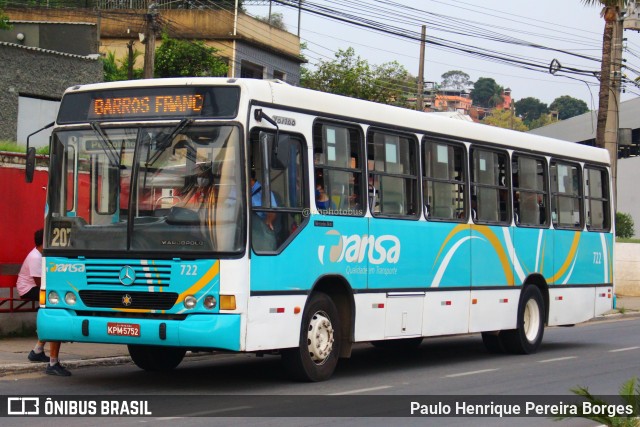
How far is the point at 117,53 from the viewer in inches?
1794

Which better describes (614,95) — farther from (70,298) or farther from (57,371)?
(70,298)

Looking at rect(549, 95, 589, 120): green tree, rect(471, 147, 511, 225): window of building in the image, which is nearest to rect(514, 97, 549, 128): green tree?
rect(549, 95, 589, 120): green tree

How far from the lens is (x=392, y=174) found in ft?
46.4

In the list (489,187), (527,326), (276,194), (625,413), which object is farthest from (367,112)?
(625,413)

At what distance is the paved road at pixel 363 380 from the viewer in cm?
1045

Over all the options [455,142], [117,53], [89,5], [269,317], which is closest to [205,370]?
[269,317]

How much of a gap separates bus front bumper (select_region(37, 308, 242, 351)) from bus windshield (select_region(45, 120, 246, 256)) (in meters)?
0.71

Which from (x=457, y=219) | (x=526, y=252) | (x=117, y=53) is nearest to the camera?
(x=457, y=219)

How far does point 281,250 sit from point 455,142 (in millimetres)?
4532

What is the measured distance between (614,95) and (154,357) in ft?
71.6

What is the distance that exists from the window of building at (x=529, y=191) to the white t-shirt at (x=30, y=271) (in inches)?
281

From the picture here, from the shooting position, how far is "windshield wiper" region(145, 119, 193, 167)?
11750 mm

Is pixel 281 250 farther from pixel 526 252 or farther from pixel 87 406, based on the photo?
pixel 526 252

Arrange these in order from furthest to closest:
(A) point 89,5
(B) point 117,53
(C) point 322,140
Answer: (A) point 89,5
(B) point 117,53
(C) point 322,140
